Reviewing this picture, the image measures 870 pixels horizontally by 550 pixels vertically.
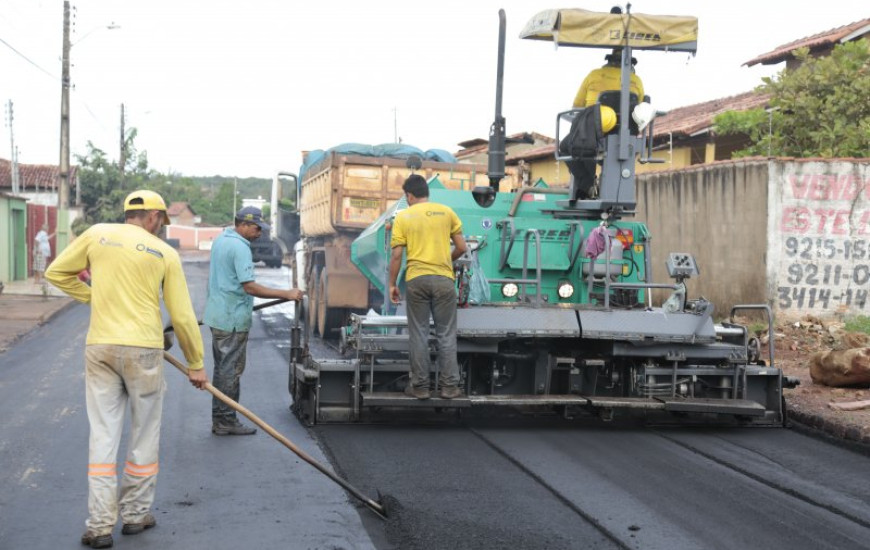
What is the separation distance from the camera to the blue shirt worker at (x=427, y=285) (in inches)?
344

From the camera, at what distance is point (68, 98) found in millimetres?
32188

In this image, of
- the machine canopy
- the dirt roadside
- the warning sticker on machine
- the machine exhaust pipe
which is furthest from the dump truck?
the machine canopy

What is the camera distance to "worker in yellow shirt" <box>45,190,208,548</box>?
5.78 meters

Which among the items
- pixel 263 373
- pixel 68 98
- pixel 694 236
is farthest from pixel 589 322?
pixel 68 98

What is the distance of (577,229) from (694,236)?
29.0 ft

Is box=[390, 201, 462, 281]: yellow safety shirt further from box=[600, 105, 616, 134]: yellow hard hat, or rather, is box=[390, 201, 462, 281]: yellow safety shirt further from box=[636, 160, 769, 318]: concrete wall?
box=[636, 160, 769, 318]: concrete wall

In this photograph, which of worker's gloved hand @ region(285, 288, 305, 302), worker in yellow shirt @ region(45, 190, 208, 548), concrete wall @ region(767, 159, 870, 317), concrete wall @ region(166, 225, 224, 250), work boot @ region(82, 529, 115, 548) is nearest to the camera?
work boot @ region(82, 529, 115, 548)

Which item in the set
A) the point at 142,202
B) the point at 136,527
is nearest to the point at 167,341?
the point at 142,202

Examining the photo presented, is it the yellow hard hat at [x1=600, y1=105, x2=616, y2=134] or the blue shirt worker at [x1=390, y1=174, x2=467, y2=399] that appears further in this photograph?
the yellow hard hat at [x1=600, y1=105, x2=616, y2=134]

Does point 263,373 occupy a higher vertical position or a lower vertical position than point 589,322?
lower

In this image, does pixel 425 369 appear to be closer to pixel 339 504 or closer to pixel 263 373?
pixel 339 504

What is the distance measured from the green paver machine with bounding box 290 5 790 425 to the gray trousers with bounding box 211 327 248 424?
0.61 meters

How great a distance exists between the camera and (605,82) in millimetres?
9820

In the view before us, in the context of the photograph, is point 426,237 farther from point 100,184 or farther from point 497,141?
point 100,184
